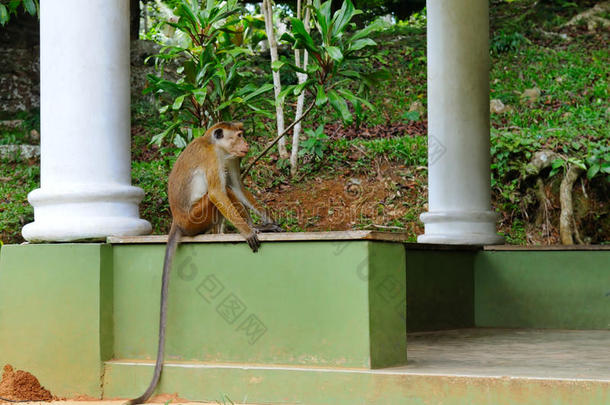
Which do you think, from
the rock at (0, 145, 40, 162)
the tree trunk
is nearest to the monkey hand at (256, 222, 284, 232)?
the rock at (0, 145, 40, 162)

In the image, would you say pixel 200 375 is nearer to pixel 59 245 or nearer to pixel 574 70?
pixel 59 245

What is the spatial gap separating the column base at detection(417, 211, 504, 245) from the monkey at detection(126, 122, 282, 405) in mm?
2580

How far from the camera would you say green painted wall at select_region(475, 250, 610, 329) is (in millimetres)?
6855

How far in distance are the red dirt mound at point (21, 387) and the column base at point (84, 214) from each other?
0.75 m

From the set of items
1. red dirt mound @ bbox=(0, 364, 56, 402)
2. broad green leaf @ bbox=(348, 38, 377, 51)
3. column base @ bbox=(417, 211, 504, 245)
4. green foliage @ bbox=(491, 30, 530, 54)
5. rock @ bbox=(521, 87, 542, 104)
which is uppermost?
green foliage @ bbox=(491, 30, 530, 54)

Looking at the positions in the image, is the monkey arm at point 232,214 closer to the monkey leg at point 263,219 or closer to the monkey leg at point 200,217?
the monkey leg at point 200,217

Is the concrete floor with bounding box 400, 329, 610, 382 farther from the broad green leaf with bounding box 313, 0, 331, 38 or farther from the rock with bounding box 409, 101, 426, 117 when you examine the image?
the rock with bounding box 409, 101, 426, 117

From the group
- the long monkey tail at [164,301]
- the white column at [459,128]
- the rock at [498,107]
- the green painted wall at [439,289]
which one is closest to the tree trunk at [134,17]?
the rock at [498,107]

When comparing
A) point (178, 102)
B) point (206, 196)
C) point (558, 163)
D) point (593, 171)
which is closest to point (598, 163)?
point (593, 171)

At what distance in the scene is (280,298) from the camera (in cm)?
421

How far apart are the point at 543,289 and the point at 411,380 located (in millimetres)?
3577

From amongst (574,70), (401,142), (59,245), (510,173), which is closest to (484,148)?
(510,173)

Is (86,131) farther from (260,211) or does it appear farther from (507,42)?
(507,42)

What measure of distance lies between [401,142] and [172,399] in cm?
688
